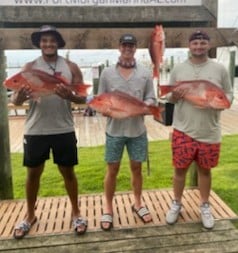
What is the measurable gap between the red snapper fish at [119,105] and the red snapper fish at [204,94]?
31 cm

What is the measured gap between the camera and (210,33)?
4.25 m

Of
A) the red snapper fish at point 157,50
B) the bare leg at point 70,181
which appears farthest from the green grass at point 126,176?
the red snapper fish at point 157,50

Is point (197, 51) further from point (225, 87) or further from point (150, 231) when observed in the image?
point (150, 231)

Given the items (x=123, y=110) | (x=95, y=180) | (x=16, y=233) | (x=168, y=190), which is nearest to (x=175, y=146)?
(x=123, y=110)

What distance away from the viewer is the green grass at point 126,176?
218 inches

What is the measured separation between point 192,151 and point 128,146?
0.62 metres

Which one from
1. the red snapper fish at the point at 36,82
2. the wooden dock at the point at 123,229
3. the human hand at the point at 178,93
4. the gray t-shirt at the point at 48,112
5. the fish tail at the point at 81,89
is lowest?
the wooden dock at the point at 123,229

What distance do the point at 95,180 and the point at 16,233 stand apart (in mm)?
2311

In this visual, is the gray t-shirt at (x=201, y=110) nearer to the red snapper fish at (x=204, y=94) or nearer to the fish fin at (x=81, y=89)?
the red snapper fish at (x=204, y=94)

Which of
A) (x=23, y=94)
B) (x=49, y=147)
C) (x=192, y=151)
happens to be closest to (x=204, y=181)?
(x=192, y=151)

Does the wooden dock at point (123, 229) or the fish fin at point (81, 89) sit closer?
the fish fin at point (81, 89)

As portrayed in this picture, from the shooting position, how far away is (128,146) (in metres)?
3.86

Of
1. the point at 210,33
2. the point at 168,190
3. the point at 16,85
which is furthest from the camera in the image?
the point at 168,190

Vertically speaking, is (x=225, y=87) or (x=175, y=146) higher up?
(x=225, y=87)
